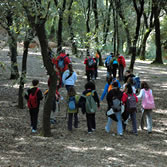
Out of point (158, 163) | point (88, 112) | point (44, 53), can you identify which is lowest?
point (158, 163)

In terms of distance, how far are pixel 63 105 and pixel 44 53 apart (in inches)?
217

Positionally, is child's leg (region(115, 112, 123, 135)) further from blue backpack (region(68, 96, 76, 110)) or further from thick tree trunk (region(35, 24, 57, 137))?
thick tree trunk (region(35, 24, 57, 137))

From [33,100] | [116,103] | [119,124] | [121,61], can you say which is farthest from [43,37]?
[121,61]

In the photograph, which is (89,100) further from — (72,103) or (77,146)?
(77,146)

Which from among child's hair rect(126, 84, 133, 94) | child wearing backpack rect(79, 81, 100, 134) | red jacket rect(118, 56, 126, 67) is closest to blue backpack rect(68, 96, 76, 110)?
child wearing backpack rect(79, 81, 100, 134)

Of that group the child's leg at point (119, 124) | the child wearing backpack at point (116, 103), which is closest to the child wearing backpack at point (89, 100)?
the child wearing backpack at point (116, 103)

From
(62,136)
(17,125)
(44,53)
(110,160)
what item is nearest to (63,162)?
(110,160)

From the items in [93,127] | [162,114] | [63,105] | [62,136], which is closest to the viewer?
[62,136]

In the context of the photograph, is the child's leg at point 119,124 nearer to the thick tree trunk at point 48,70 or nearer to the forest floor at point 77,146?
the forest floor at point 77,146

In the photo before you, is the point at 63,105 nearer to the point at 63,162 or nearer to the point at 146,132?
the point at 146,132

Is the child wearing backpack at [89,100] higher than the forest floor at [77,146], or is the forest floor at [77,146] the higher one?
the child wearing backpack at [89,100]

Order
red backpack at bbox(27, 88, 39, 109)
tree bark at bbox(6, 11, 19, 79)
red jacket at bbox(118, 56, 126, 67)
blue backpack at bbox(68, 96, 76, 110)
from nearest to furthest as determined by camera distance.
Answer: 1. tree bark at bbox(6, 11, 19, 79)
2. red backpack at bbox(27, 88, 39, 109)
3. blue backpack at bbox(68, 96, 76, 110)
4. red jacket at bbox(118, 56, 126, 67)

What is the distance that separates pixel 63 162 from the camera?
22.4 feet

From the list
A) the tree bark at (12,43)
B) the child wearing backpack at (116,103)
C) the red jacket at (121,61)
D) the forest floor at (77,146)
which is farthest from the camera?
the red jacket at (121,61)
